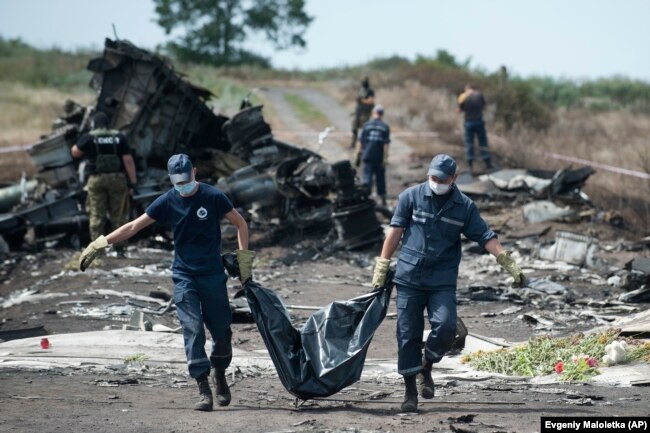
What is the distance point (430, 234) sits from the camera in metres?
7.00

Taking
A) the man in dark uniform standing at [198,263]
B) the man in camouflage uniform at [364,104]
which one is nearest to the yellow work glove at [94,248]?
the man in dark uniform standing at [198,263]

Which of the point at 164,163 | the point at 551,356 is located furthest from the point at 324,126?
the point at 551,356

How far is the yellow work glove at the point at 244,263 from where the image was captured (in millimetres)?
7328

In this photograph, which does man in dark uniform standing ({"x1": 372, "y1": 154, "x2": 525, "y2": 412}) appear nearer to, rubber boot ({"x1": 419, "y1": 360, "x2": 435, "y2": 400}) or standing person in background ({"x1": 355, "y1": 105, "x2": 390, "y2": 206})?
rubber boot ({"x1": 419, "y1": 360, "x2": 435, "y2": 400})

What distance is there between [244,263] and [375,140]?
10.7 m

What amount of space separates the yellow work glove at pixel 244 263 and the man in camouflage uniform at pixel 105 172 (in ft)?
23.4

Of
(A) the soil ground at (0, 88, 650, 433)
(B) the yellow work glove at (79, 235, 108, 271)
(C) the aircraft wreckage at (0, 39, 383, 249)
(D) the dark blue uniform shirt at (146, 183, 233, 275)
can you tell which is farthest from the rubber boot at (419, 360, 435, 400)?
(C) the aircraft wreckage at (0, 39, 383, 249)

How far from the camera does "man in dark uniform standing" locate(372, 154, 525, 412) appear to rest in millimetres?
6977

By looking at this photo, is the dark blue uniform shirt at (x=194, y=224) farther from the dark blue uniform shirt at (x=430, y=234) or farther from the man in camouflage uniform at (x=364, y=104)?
the man in camouflage uniform at (x=364, y=104)

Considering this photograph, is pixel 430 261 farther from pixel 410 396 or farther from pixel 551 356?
pixel 551 356

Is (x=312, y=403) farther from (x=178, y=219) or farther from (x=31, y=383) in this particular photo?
(x=31, y=383)

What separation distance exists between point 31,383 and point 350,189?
789 cm

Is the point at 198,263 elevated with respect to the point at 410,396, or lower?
elevated

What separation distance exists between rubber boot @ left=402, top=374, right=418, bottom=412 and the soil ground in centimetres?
9
